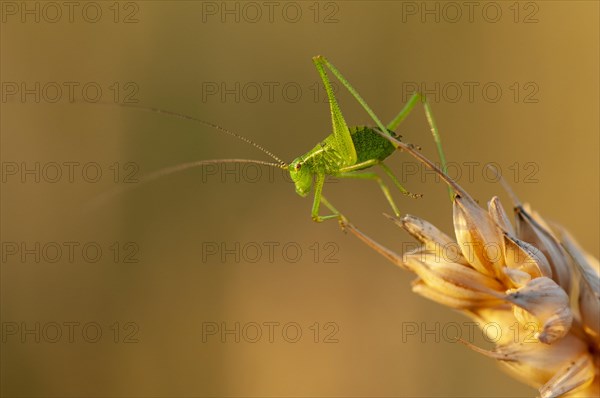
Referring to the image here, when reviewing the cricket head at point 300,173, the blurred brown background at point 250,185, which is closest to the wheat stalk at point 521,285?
the cricket head at point 300,173

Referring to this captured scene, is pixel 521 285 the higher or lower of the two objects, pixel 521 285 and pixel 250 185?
the lower

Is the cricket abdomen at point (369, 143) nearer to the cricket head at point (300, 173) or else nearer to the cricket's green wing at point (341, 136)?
the cricket's green wing at point (341, 136)

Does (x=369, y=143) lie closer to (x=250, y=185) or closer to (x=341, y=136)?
(x=341, y=136)

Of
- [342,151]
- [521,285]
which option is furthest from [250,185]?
[521,285]

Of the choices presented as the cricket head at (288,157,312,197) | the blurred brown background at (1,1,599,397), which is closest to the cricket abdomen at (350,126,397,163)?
the cricket head at (288,157,312,197)

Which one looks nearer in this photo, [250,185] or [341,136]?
[341,136]

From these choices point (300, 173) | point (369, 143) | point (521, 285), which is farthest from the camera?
point (300, 173)

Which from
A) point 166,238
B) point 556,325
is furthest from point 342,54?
point 556,325
